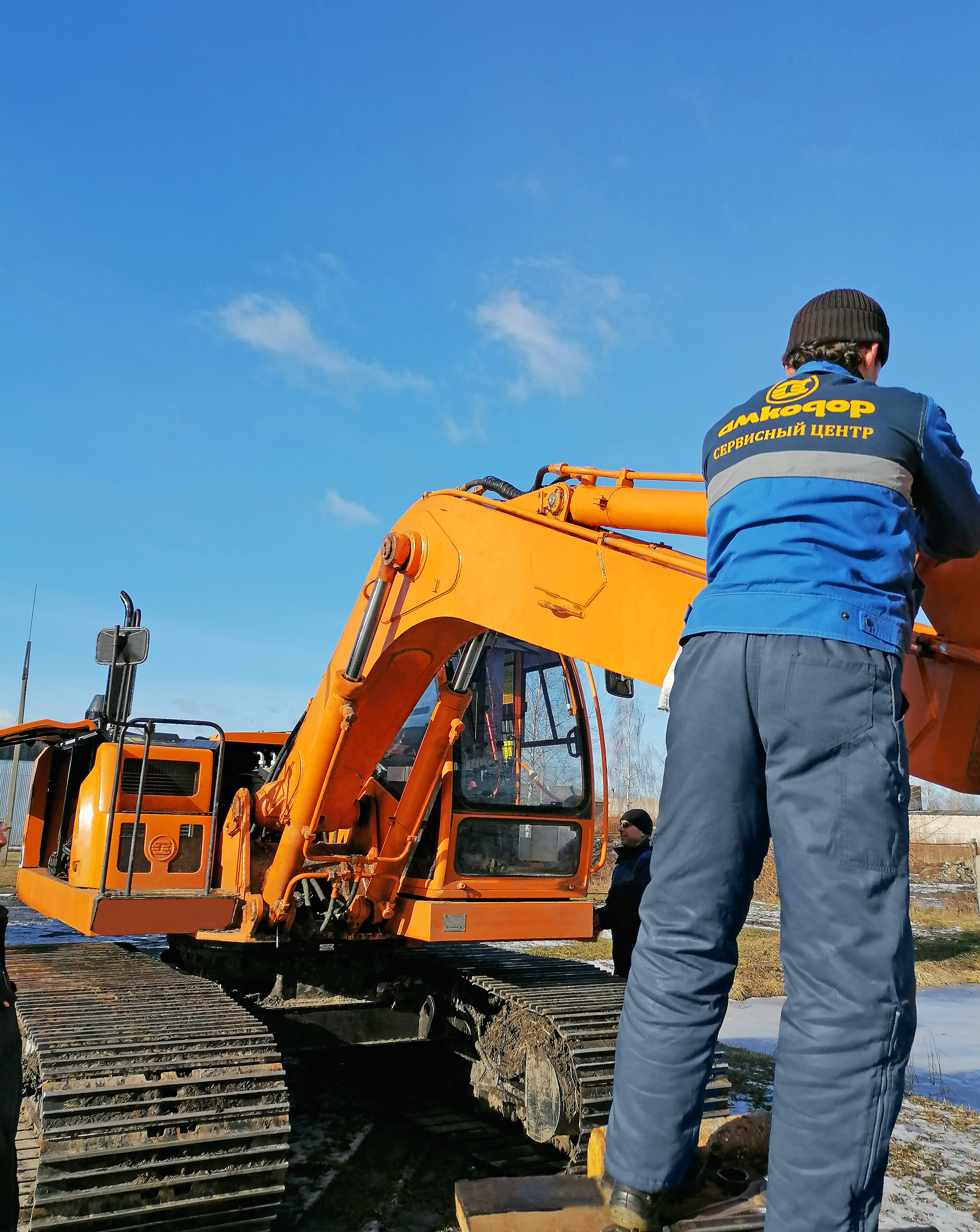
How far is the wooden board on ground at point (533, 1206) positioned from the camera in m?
1.63

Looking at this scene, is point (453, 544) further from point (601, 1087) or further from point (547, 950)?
point (547, 950)

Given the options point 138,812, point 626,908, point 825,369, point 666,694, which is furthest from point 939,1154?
point 825,369

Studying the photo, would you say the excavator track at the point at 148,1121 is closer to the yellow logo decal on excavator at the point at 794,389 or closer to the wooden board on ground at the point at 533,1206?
the wooden board on ground at the point at 533,1206

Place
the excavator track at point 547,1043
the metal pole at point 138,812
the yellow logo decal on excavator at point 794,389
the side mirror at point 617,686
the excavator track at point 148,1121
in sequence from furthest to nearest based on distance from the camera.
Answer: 1. the metal pole at point 138,812
2. the side mirror at point 617,686
3. the excavator track at point 547,1043
4. the excavator track at point 148,1121
5. the yellow logo decal on excavator at point 794,389

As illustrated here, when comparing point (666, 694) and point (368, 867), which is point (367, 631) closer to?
point (368, 867)

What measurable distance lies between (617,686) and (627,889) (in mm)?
2330

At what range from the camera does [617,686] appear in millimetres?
4594

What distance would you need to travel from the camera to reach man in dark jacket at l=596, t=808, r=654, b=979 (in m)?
6.34

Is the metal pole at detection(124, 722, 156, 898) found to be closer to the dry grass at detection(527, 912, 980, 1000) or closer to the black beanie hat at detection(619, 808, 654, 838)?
the black beanie hat at detection(619, 808, 654, 838)

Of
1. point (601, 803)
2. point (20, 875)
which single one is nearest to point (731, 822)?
point (601, 803)

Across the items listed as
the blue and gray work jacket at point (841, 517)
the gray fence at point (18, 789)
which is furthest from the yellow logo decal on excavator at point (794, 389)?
the gray fence at point (18, 789)

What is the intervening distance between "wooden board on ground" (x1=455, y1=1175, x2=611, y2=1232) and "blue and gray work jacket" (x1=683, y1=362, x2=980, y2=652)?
102cm

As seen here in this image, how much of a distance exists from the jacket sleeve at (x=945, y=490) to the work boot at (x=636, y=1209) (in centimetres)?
128

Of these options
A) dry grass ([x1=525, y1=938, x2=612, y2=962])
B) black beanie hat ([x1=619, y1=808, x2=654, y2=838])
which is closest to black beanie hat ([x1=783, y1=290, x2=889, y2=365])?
black beanie hat ([x1=619, y1=808, x2=654, y2=838])
